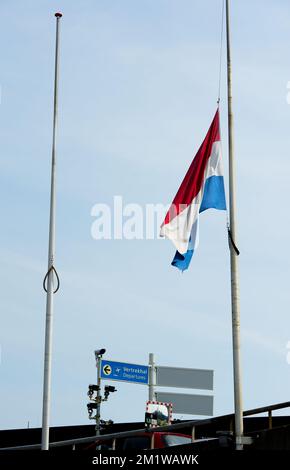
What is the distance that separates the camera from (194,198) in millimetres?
20141

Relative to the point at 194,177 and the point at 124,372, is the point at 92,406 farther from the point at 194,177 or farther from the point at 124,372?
the point at 194,177

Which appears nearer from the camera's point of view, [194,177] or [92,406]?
[194,177]

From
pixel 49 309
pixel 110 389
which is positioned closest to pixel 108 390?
pixel 110 389

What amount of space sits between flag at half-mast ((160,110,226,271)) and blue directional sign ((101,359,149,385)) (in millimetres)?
21859

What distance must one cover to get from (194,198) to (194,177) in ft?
1.63

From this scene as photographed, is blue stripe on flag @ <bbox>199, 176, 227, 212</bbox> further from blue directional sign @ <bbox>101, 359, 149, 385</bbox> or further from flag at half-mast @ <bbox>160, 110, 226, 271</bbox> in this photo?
blue directional sign @ <bbox>101, 359, 149, 385</bbox>

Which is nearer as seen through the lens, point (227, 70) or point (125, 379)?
point (227, 70)

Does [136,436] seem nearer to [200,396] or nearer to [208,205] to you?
[208,205]

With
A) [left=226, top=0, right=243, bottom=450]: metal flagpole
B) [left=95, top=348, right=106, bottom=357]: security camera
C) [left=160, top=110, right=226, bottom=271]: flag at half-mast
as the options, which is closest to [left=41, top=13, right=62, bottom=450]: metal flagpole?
[left=160, top=110, right=226, bottom=271]: flag at half-mast

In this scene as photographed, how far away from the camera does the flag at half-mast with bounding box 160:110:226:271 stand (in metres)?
19.9
